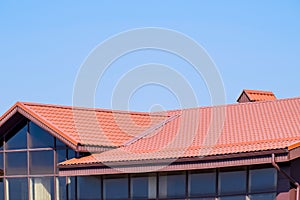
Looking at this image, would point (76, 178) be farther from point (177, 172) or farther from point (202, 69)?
point (202, 69)

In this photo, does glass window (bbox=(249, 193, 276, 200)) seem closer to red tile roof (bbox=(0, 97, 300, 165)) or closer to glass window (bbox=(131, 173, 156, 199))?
red tile roof (bbox=(0, 97, 300, 165))

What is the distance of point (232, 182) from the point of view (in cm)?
1667

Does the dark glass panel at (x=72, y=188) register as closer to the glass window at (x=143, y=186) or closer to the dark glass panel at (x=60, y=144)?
the dark glass panel at (x=60, y=144)

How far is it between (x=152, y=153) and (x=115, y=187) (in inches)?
57.5

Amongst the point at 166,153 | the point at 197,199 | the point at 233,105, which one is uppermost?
the point at 233,105

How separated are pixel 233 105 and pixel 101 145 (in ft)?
14.5

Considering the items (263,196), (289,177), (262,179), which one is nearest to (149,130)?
(262,179)

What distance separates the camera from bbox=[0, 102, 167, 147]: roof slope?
19044 mm

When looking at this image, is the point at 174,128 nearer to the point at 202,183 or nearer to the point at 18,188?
the point at 202,183

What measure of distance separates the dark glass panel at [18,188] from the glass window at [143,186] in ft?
12.0

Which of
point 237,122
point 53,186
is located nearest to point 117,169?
point 53,186

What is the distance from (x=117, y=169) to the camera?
17375 millimetres

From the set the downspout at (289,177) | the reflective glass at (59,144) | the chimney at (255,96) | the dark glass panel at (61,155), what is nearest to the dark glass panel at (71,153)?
the dark glass panel at (61,155)

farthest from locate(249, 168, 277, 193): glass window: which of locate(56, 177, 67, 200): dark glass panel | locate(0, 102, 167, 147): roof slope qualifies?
locate(56, 177, 67, 200): dark glass panel
